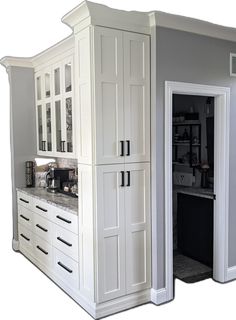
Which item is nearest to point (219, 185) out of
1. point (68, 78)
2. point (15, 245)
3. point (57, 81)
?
point (68, 78)

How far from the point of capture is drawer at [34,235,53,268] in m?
4.08

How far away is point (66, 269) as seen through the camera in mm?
3689

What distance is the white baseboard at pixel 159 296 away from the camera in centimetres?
345

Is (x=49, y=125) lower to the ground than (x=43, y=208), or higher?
higher

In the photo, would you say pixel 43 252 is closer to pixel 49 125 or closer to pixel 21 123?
pixel 49 125

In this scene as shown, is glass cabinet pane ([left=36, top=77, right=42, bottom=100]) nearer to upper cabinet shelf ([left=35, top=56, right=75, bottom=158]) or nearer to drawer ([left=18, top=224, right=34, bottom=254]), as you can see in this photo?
upper cabinet shelf ([left=35, top=56, right=75, bottom=158])

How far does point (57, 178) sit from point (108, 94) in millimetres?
1936

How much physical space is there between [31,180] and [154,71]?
271cm

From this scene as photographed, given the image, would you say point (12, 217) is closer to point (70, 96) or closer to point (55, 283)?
point (55, 283)

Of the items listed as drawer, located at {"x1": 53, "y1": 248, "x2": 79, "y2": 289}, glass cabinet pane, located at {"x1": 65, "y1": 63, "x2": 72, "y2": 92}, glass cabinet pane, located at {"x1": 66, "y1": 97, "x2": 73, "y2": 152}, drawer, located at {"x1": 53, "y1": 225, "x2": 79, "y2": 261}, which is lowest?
drawer, located at {"x1": 53, "y1": 248, "x2": 79, "y2": 289}

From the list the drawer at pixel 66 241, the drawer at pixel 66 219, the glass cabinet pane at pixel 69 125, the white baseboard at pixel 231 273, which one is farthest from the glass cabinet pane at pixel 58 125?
the white baseboard at pixel 231 273

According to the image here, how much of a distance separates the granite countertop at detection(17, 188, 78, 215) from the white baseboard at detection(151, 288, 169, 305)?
113 cm

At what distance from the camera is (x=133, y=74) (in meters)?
3.29

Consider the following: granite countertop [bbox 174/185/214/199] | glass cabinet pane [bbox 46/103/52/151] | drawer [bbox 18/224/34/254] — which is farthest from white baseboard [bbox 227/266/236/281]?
glass cabinet pane [bbox 46/103/52/151]
